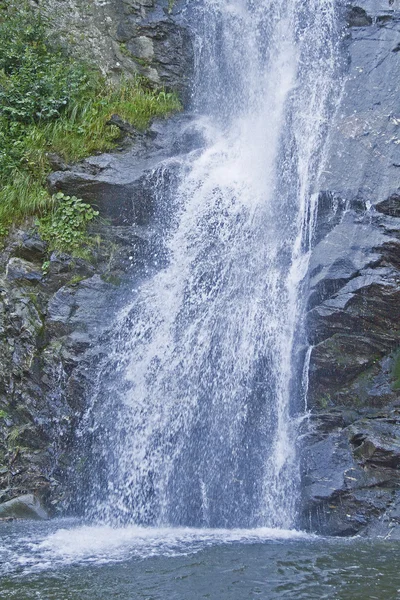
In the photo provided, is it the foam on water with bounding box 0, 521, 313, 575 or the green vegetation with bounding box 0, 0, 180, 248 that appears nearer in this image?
the foam on water with bounding box 0, 521, 313, 575

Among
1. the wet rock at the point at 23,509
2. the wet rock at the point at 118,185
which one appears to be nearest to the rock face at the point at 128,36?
the wet rock at the point at 118,185

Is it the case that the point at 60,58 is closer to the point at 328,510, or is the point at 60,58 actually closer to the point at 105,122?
the point at 105,122

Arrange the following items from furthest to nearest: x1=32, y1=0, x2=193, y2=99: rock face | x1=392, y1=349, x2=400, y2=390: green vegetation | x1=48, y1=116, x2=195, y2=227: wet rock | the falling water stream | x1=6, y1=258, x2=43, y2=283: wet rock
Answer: x1=32, y1=0, x2=193, y2=99: rock face, x1=48, y1=116, x2=195, y2=227: wet rock, x1=6, y1=258, x2=43, y2=283: wet rock, x1=392, y1=349, x2=400, y2=390: green vegetation, the falling water stream

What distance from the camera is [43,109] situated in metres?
10.5

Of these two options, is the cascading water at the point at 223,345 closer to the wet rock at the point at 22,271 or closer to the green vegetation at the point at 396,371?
the green vegetation at the point at 396,371

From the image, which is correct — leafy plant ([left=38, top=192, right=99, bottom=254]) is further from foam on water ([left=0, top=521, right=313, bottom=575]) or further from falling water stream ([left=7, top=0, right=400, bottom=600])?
foam on water ([left=0, top=521, right=313, bottom=575])

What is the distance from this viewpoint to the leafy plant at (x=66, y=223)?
8938 millimetres

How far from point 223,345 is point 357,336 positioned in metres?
1.60

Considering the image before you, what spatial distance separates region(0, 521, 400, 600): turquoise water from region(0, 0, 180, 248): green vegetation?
14.4ft

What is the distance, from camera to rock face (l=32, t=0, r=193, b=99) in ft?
38.0

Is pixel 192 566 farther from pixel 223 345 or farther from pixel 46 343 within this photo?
pixel 46 343

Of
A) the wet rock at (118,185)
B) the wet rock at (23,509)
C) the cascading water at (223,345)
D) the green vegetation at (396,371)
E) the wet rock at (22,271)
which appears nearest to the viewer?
the cascading water at (223,345)

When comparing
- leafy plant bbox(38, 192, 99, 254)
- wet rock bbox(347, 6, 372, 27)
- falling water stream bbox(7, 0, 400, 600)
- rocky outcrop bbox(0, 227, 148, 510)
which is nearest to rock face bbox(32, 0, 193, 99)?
falling water stream bbox(7, 0, 400, 600)

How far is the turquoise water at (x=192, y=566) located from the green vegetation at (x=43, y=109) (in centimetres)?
440
